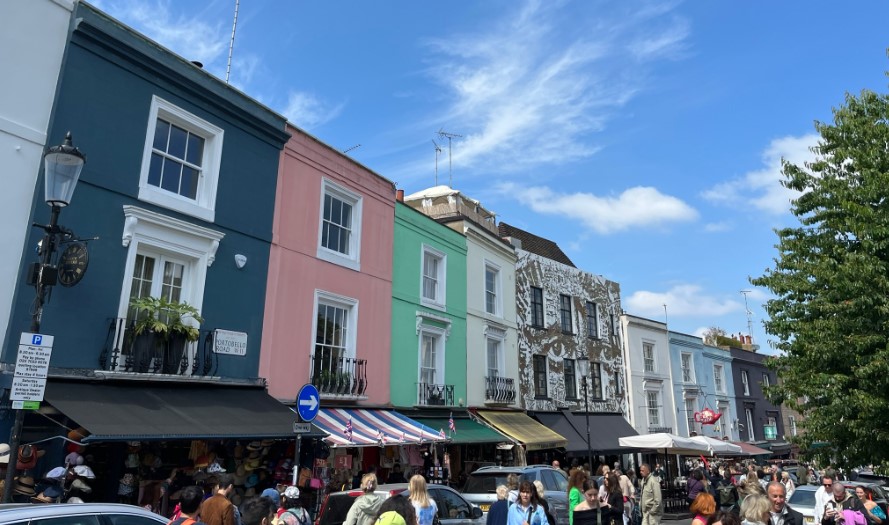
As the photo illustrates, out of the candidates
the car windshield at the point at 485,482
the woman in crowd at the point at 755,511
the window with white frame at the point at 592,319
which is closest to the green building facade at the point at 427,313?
the car windshield at the point at 485,482

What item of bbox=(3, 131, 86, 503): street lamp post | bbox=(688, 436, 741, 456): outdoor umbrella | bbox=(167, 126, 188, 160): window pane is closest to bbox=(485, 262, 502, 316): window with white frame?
bbox=(688, 436, 741, 456): outdoor umbrella

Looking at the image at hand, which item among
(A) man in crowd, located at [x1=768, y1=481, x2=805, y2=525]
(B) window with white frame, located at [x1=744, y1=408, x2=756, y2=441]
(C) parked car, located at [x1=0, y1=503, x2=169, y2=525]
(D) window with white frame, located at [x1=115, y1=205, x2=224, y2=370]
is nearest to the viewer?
(C) parked car, located at [x1=0, y1=503, x2=169, y2=525]

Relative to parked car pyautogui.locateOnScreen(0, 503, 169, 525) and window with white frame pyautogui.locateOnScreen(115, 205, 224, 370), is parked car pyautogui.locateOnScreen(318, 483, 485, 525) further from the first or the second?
window with white frame pyautogui.locateOnScreen(115, 205, 224, 370)

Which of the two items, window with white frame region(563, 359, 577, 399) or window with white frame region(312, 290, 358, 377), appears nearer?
window with white frame region(312, 290, 358, 377)

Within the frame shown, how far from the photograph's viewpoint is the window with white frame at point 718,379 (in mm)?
35869

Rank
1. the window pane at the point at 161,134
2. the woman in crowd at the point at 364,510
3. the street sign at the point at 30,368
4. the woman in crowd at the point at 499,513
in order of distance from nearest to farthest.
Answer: the street sign at the point at 30,368
the woman in crowd at the point at 364,510
the woman in crowd at the point at 499,513
the window pane at the point at 161,134

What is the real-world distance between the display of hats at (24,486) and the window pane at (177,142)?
6214 millimetres

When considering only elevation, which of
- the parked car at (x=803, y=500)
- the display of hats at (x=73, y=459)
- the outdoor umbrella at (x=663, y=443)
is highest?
the outdoor umbrella at (x=663, y=443)

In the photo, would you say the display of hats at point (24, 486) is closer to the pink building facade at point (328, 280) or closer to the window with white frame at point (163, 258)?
the window with white frame at point (163, 258)

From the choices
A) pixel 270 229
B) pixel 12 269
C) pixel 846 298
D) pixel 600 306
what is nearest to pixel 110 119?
pixel 12 269

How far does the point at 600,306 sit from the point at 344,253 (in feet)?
53.4

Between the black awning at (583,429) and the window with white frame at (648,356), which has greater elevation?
the window with white frame at (648,356)

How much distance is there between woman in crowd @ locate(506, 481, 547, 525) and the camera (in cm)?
800

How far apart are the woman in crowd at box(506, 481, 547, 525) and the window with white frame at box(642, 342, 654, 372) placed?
23.8 m
